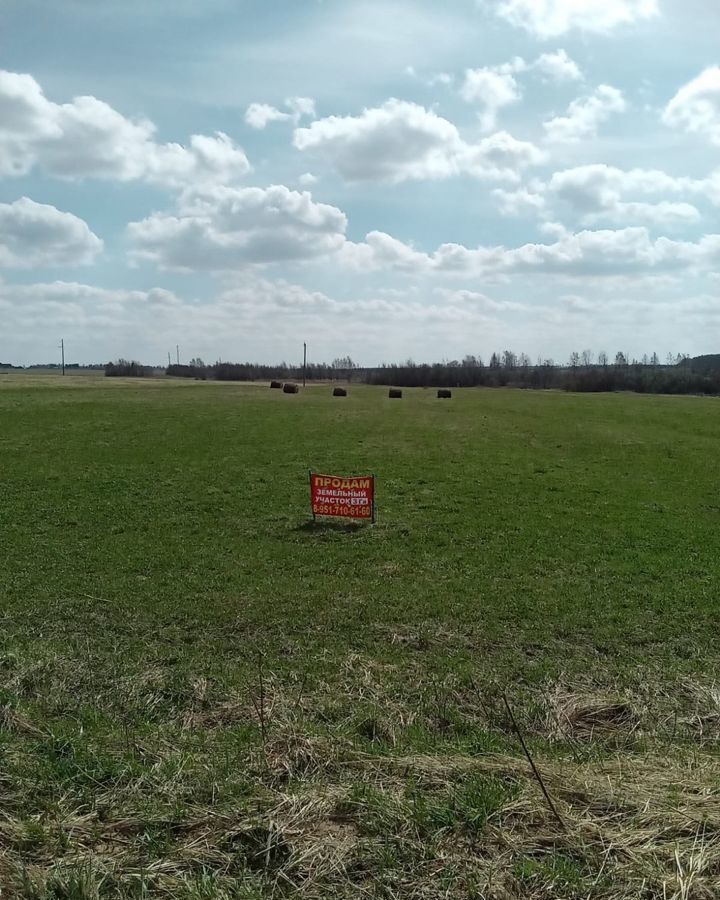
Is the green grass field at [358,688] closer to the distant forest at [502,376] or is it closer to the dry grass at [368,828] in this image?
the dry grass at [368,828]

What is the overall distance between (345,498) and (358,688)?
749 cm

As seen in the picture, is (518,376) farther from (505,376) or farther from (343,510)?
(343,510)

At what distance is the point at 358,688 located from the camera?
6.47 meters

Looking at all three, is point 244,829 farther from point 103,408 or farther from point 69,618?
point 103,408

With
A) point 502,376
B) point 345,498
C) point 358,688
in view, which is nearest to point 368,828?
point 358,688

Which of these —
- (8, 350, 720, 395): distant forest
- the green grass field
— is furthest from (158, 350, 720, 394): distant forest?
the green grass field

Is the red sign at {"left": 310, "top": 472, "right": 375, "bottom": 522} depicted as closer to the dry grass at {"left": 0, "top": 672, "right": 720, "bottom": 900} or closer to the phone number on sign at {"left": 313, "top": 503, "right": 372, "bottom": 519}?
the phone number on sign at {"left": 313, "top": 503, "right": 372, "bottom": 519}

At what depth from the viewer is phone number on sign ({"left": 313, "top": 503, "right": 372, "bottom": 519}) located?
13852 mm

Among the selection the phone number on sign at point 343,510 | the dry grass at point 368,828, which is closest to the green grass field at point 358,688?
the dry grass at point 368,828

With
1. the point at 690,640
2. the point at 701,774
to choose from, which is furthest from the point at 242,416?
the point at 701,774

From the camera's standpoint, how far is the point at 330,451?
23219 millimetres

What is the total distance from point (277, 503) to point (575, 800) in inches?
Answer: 496

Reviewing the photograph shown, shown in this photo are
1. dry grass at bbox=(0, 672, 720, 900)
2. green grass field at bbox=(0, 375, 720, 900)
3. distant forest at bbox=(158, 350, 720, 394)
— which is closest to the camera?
dry grass at bbox=(0, 672, 720, 900)

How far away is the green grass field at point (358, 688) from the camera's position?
A: 3.17 metres
